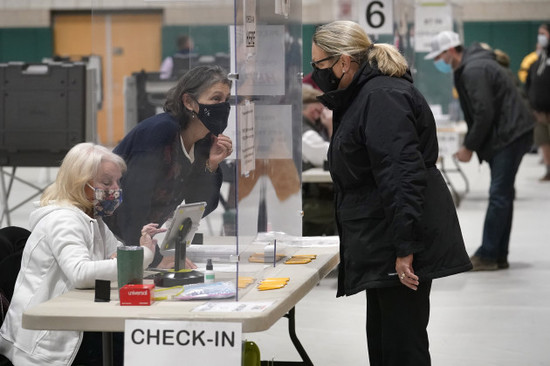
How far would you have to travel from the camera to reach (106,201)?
3.24 metres

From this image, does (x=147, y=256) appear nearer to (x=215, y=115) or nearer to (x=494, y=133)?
(x=215, y=115)

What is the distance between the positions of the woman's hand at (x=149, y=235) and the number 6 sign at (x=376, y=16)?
4.23 m

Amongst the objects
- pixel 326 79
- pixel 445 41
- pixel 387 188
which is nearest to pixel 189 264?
pixel 387 188

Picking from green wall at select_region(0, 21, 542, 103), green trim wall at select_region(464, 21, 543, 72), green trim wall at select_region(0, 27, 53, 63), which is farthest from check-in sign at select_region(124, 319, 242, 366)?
green trim wall at select_region(0, 27, 53, 63)

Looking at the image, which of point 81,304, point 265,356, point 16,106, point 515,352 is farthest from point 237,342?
point 16,106

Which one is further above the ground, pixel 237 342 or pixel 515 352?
pixel 237 342

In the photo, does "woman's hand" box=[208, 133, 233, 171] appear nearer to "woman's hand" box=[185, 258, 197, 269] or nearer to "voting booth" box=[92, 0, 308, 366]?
"voting booth" box=[92, 0, 308, 366]

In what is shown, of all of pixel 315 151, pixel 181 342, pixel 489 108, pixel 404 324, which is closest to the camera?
pixel 181 342

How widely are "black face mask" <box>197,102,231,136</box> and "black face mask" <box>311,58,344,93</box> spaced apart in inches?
19.3

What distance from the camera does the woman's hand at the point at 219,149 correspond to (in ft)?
10.2

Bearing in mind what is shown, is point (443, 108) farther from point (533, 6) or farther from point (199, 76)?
point (533, 6)

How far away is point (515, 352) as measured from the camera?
200 inches

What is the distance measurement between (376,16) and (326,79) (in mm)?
3803

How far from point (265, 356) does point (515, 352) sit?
49.8 inches
